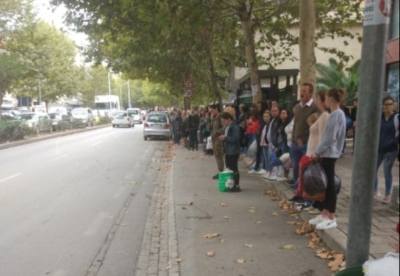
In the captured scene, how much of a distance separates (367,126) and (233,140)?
5.75 m

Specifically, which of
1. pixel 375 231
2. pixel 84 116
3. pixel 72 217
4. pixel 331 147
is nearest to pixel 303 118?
pixel 331 147

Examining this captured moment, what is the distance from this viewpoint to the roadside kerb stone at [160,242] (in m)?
4.69

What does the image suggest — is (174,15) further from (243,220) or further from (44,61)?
(44,61)

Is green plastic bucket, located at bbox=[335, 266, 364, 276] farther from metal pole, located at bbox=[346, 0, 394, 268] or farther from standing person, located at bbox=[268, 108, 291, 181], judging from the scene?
standing person, located at bbox=[268, 108, 291, 181]

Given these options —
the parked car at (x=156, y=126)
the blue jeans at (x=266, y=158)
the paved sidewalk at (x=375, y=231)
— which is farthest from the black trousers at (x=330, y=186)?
the parked car at (x=156, y=126)

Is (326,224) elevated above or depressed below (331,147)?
below

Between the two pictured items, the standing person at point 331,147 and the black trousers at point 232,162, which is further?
the black trousers at point 232,162

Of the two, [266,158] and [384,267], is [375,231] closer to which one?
[384,267]

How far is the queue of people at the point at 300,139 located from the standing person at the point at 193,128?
3019mm

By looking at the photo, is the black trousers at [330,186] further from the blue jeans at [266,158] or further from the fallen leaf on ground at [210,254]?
the blue jeans at [266,158]

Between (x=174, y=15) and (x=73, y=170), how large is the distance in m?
5.81

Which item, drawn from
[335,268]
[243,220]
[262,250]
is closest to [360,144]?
[335,268]

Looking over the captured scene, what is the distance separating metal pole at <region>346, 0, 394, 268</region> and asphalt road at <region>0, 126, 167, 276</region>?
2.66 metres

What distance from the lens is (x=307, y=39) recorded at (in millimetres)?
8109
